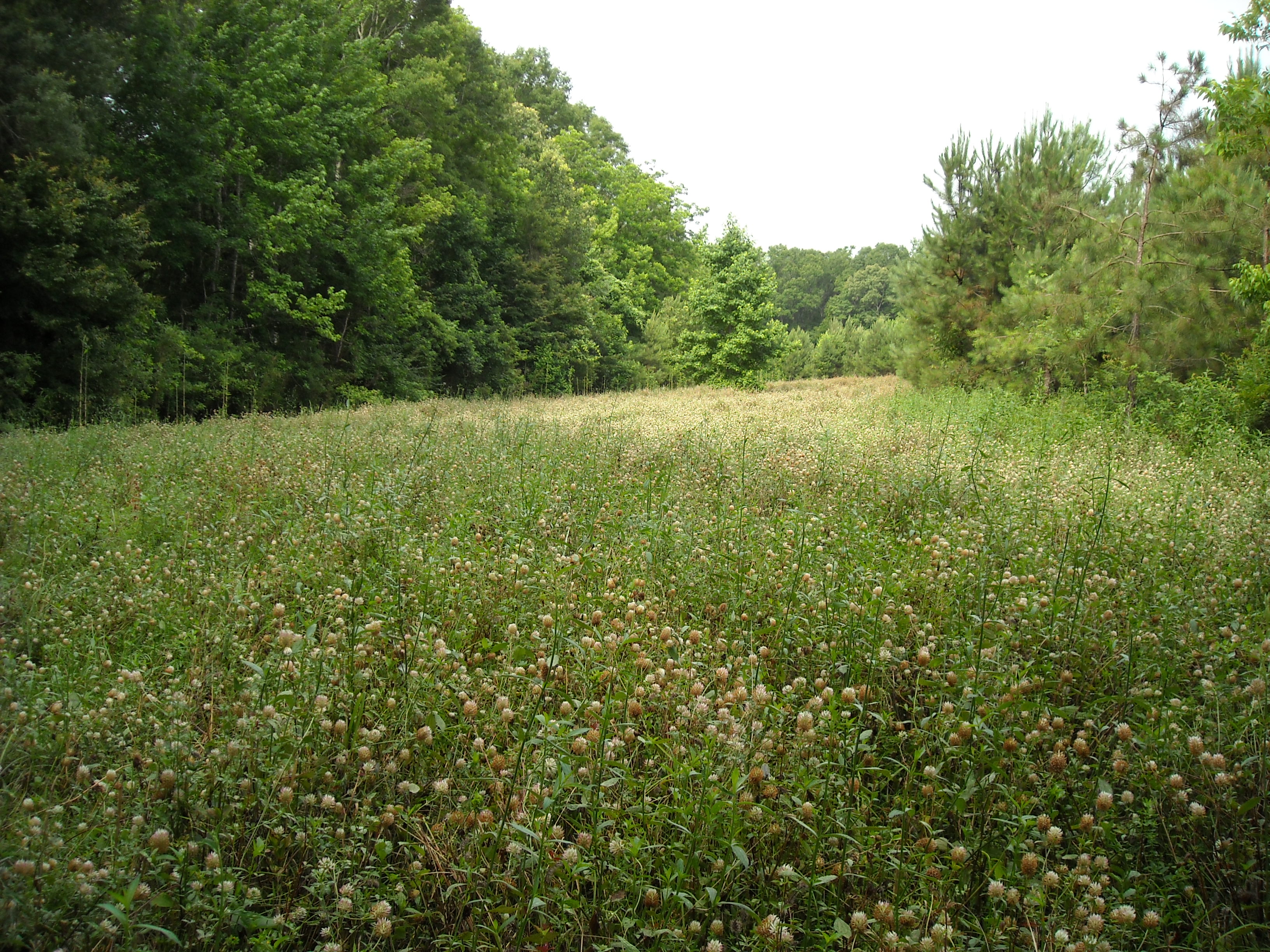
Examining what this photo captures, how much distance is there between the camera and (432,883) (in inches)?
81.7

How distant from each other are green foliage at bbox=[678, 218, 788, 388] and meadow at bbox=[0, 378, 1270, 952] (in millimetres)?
26140

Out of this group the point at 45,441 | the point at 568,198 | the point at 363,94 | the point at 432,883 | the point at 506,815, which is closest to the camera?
the point at 506,815

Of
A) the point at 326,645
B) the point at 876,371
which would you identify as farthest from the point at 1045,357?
the point at 876,371

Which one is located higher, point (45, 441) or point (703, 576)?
point (45, 441)

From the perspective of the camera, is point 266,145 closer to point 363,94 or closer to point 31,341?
point 363,94

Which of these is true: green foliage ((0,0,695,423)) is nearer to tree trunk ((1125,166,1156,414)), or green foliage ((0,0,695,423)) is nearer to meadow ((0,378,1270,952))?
meadow ((0,378,1270,952))

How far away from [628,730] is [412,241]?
78.4ft

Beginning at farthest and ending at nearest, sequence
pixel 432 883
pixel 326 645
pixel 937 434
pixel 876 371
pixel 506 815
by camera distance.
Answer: pixel 876 371
pixel 937 434
pixel 326 645
pixel 432 883
pixel 506 815

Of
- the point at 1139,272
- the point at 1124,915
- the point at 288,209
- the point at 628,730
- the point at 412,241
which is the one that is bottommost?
the point at 1124,915

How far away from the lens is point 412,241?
23125mm

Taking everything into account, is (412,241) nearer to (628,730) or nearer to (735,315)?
(735,315)

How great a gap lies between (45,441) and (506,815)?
9933 millimetres

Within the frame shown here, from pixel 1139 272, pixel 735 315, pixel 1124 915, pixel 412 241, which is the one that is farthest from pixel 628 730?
pixel 735 315

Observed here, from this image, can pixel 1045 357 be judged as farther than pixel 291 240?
No
